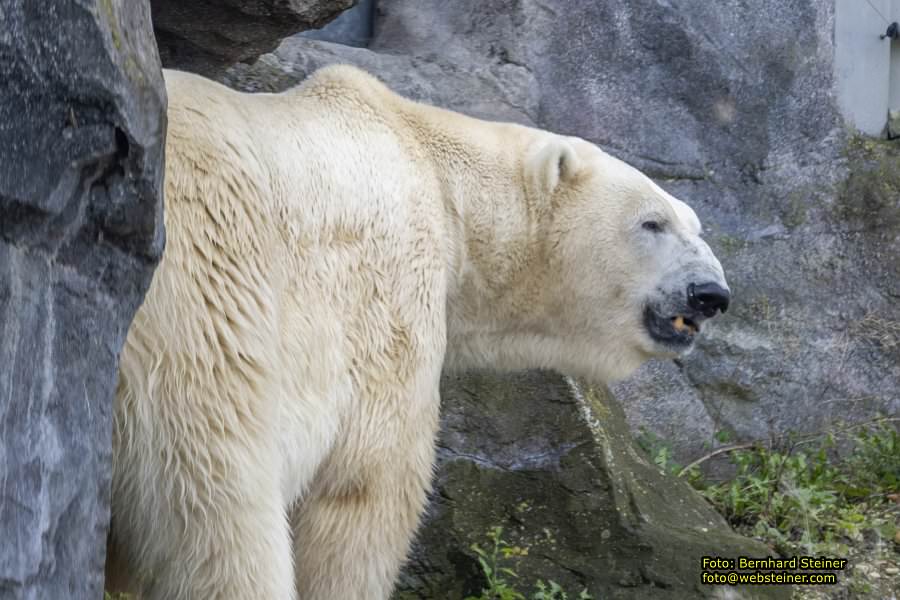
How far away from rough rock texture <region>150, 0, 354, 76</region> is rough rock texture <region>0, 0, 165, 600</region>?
1.83m

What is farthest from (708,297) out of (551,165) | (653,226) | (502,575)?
(502,575)

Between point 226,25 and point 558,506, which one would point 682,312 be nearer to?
point 558,506

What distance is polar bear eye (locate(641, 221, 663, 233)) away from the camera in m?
3.89

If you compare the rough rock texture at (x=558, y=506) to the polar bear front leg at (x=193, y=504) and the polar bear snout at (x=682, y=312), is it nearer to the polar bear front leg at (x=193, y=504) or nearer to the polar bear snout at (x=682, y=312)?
the polar bear snout at (x=682, y=312)

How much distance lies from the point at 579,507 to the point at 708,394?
5.41 ft

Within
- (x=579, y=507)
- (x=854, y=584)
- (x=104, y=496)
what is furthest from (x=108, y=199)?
(x=854, y=584)

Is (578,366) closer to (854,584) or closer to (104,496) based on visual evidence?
(854,584)

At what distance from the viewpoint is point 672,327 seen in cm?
391

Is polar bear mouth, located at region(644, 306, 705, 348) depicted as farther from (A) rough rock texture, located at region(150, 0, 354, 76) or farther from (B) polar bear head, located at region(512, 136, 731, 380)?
(A) rough rock texture, located at region(150, 0, 354, 76)

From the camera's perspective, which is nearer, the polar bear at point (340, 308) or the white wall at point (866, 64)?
the polar bear at point (340, 308)

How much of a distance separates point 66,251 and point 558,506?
318 centimetres

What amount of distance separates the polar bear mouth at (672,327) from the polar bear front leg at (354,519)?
1043 mm

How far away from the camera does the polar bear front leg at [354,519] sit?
3219mm

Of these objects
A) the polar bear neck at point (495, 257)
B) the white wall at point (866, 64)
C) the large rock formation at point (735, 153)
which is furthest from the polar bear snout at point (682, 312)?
the white wall at point (866, 64)
